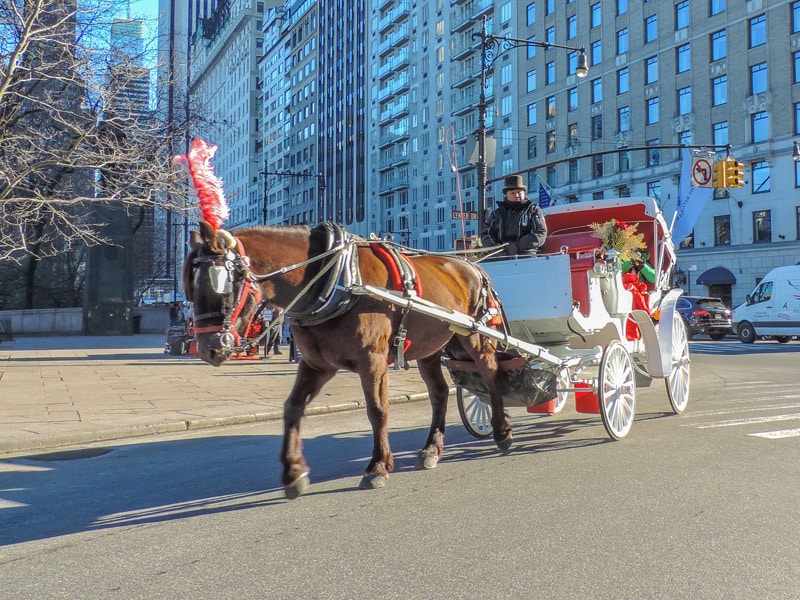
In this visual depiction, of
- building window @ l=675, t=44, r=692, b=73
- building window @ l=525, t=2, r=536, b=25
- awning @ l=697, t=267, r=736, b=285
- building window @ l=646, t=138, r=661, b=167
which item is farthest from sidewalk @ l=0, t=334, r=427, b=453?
building window @ l=525, t=2, r=536, b=25

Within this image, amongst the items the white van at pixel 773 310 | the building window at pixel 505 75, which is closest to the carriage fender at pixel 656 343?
the white van at pixel 773 310

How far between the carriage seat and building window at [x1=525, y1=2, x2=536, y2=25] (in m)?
54.8

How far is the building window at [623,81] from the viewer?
4997 centimetres

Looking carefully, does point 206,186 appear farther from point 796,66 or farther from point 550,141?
point 550,141

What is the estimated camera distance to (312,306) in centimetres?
500

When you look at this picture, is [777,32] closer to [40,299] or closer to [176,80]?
[176,80]

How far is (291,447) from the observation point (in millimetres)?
5215

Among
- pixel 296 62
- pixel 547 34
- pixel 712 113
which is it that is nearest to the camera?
pixel 712 113

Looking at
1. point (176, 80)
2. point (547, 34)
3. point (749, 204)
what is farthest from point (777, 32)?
point (176, 80)

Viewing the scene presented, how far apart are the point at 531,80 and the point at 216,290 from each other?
59174 mm

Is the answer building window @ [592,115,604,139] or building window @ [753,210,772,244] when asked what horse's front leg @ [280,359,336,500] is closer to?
building window @ [753,210,772,244]

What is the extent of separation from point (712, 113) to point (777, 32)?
5385 millimetres

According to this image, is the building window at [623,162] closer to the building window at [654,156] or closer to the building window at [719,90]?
the building window at [654,156]

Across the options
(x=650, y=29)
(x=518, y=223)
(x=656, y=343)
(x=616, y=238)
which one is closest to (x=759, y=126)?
(x=650, y=29)
